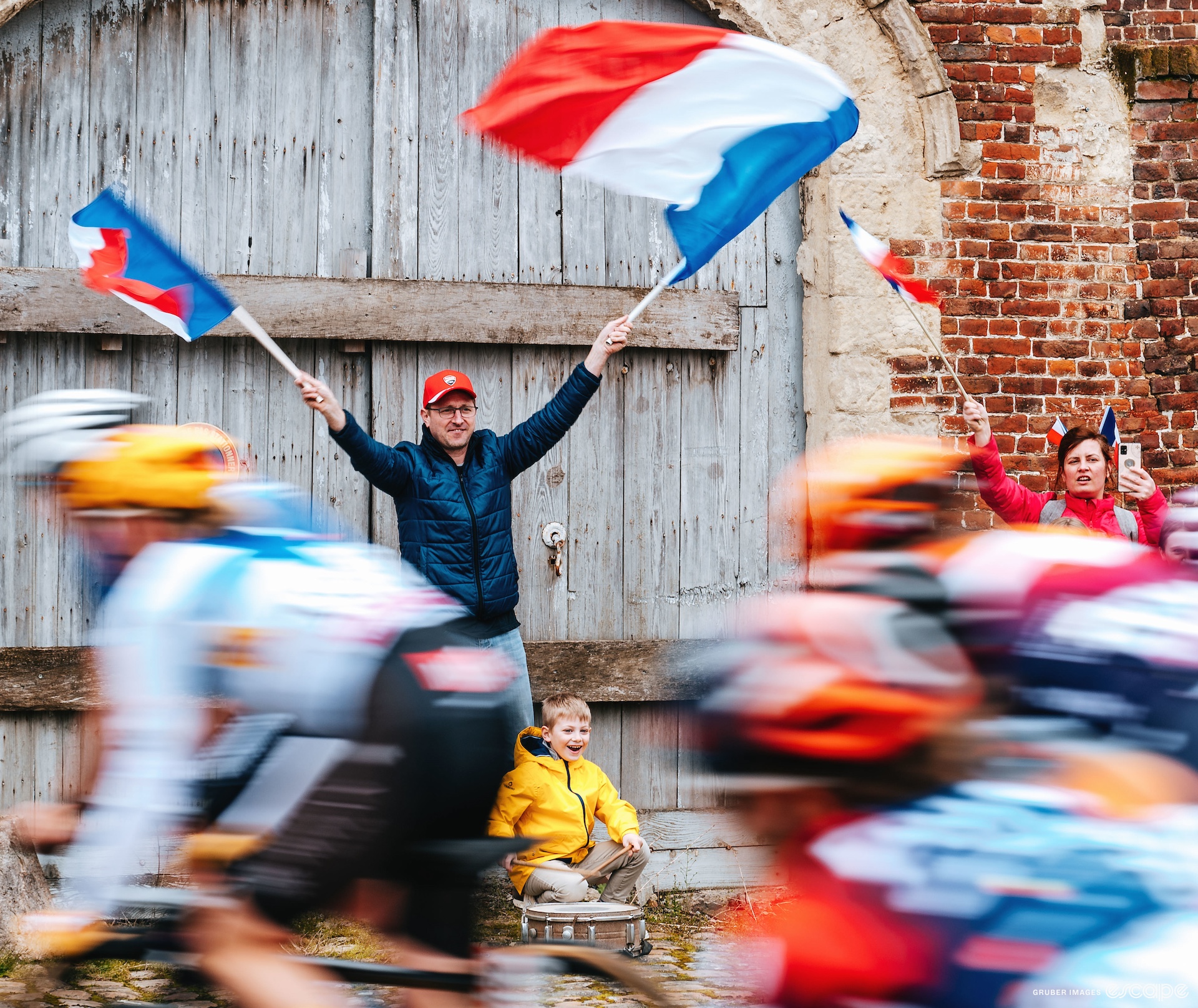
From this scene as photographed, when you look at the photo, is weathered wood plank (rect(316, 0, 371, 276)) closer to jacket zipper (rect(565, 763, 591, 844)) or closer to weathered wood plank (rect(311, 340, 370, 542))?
weathered wood plank (rect(311, 340, 370, 542))

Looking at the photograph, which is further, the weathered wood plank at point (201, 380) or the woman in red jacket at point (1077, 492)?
the weathered wood plank at point (201, 380)

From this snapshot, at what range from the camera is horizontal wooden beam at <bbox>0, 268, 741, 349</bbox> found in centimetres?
484

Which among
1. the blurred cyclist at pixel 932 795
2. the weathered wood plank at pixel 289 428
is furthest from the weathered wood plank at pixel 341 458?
the blurred cyclist at pixel 932 795

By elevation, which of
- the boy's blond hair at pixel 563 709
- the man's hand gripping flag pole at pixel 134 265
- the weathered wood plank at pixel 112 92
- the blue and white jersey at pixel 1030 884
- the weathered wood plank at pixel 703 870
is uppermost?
the weathered wood plank at pixel 112 92

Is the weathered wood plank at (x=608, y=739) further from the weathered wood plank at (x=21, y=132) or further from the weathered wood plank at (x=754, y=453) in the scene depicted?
the weathered wood plank at (x=21, y=132)

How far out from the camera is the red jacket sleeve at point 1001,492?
4707 mm

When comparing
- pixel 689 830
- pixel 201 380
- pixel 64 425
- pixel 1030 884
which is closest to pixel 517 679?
pixel 689 830

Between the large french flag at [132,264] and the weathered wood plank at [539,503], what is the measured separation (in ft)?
5.50

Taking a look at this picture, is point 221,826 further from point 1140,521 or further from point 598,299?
point 1140,521

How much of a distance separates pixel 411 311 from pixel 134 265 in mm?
1497

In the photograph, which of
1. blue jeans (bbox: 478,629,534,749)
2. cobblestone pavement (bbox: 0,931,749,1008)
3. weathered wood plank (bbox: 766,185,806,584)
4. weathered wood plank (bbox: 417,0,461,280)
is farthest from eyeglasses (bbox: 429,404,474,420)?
cobblestone pavement (bbox: 0,931,749,1008)

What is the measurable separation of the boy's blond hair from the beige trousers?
487 millimetres

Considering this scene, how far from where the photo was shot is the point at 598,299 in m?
5.21

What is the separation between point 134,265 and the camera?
371 cm
